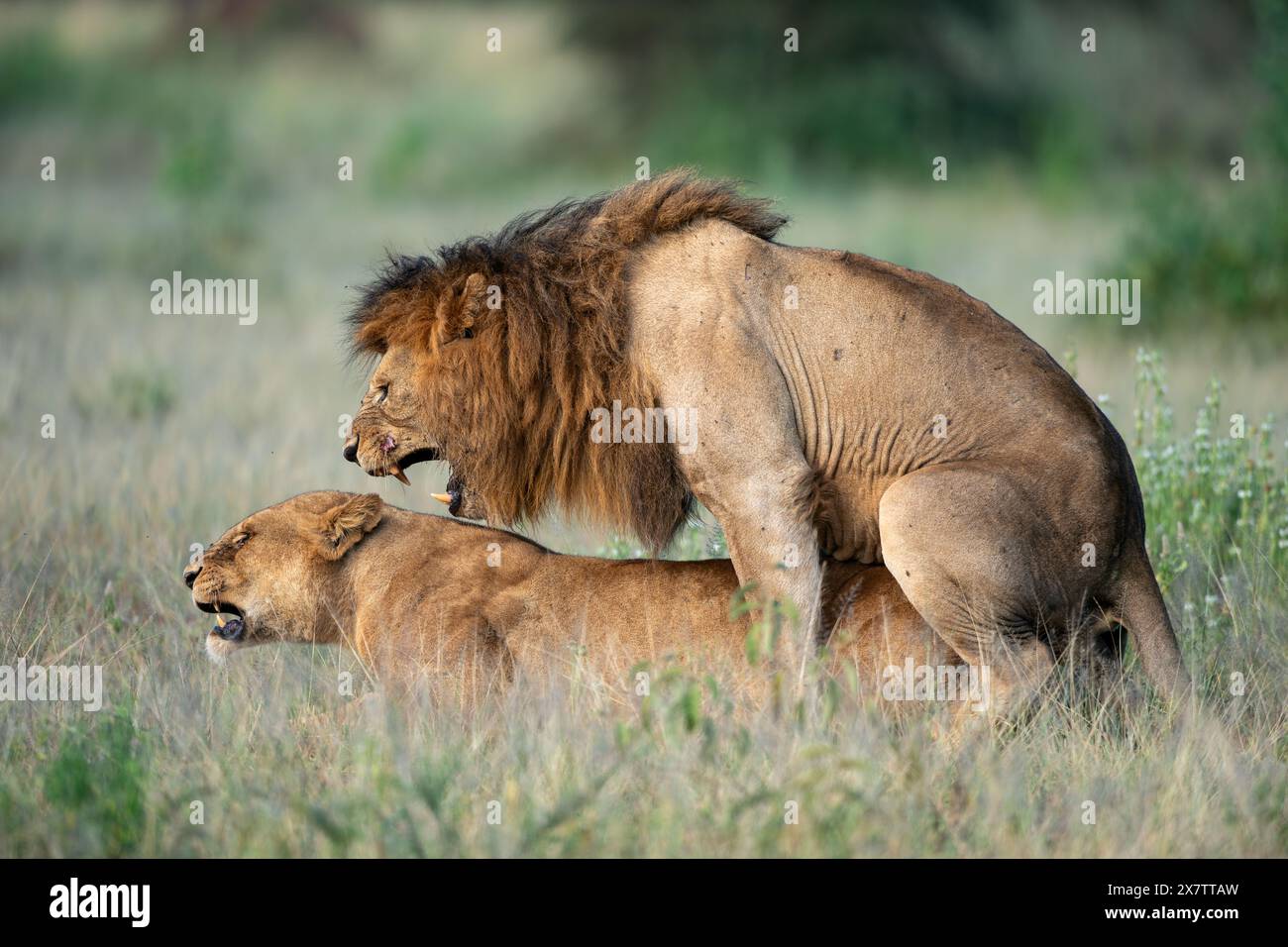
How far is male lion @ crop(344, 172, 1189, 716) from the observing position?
18.8 feet

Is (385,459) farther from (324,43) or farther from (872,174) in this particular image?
(324,43)

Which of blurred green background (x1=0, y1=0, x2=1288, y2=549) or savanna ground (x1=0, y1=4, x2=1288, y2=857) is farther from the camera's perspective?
blurred green background (x1=0, y1=0, x2=1288, y2=549)

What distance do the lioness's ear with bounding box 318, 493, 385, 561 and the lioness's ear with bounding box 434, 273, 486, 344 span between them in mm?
740

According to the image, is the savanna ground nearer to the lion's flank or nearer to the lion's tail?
the lion's tail

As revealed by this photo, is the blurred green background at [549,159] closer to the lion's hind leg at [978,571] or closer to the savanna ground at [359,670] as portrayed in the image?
the savanna ground at [359,670]

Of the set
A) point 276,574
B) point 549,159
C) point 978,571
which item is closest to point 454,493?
point 276,574

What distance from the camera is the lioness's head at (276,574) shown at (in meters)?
6.39

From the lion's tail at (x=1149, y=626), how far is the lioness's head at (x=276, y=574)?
2.81m

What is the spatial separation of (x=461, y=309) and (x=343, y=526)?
3.13 ft

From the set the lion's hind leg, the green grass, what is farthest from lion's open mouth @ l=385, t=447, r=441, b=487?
the lion's hind leg

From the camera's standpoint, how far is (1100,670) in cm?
609

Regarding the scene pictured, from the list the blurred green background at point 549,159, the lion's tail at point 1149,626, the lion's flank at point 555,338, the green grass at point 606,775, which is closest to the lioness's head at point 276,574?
the green grass at point 606,775

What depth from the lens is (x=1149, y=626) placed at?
19.3 ft

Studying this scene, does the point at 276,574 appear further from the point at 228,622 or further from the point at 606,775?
the point at 606,775
